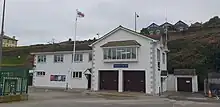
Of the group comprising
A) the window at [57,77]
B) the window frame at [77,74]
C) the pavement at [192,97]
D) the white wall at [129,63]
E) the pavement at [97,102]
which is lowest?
the pavement at [192,97]

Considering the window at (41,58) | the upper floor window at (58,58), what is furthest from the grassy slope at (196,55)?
the window at (41,58)

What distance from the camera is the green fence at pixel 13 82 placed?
18312 millimetres

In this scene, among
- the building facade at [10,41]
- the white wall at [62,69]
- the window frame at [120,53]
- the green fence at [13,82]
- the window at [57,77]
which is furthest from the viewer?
the building facade at [10,41]

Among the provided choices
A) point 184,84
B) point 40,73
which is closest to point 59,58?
point 40,73

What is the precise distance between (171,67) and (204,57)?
545cm

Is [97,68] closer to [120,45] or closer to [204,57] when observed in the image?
[120,45]

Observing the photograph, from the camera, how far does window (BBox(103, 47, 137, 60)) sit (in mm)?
29656

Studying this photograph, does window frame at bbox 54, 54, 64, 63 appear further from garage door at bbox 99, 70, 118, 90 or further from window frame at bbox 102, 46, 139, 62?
window frame at bbox 102, 46, 139, 62

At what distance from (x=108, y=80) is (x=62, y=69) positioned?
8.22 m

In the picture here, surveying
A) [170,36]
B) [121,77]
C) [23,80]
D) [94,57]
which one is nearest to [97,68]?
[94,57]

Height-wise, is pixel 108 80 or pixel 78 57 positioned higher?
pixel 78 57

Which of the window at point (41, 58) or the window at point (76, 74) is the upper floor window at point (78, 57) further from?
the window at point (41, 58)

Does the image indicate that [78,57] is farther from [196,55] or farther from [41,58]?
[196,55]

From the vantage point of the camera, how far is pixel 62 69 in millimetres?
36625
